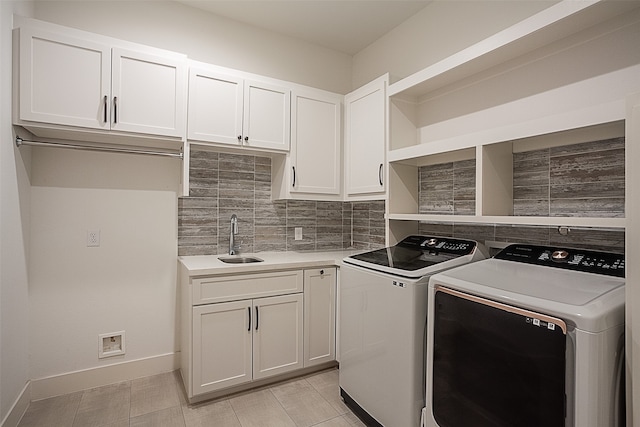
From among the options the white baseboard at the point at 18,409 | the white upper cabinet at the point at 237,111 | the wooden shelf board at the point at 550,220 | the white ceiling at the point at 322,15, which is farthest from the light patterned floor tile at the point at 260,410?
the white ceiling at the point at 322,15

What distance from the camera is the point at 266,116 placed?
2.63m

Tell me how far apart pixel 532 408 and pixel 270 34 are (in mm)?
3129

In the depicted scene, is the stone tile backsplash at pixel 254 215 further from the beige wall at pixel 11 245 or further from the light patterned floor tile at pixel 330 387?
the light patterned floor tile at pixel 330 387

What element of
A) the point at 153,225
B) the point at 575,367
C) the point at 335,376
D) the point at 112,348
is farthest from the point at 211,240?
the point at 575,367

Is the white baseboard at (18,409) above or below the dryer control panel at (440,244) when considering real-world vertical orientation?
below

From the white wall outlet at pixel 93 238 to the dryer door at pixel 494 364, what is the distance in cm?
225

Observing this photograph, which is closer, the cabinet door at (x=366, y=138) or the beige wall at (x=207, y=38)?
the beige wall at (x=207, y=38)

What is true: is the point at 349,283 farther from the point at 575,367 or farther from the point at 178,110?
the point at 178,110

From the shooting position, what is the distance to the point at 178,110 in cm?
228

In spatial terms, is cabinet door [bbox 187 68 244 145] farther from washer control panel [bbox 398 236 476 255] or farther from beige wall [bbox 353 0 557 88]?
washer control panel [bbox 398 236 476 255]

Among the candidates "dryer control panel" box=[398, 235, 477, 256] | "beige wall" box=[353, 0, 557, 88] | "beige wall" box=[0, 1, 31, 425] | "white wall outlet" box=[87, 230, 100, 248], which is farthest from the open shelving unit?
"beige wall" box=[0, 1, 31, 425]

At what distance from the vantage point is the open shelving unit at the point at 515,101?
1490 mm

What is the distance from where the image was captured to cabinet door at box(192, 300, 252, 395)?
2150mm

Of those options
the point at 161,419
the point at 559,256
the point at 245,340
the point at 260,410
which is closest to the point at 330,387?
the point at 260,410
